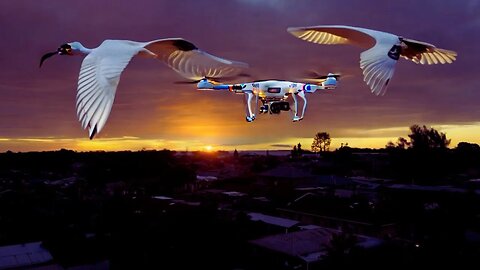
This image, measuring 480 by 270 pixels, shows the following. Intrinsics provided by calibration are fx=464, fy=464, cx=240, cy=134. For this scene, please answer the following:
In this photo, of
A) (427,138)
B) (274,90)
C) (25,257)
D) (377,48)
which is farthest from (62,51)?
(427,138)

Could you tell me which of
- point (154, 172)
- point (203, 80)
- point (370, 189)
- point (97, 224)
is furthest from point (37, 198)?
point (203, 80)

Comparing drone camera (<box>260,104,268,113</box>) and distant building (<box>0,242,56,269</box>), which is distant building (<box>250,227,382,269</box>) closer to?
A: distant building (<box>0,242,56,269</box>)

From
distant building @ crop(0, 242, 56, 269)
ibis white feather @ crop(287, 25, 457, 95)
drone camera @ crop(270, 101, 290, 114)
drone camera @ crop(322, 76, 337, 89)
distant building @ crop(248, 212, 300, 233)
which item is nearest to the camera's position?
ibis white feather @ crop(287, 25, 457, 95)

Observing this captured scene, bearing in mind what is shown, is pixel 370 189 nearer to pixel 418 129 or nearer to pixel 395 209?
pixel 395 209

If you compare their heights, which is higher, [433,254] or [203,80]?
[203,80]

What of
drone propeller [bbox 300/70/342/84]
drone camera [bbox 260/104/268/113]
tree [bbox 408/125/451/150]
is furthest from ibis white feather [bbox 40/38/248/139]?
tree [bbox 408/125/451/150]

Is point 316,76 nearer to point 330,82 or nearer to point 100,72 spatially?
point 330,82

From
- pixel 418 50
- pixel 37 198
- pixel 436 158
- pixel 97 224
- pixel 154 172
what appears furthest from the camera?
pixel 154 172

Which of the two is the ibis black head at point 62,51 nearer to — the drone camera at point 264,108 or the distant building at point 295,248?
the drone camera at point 264,108
